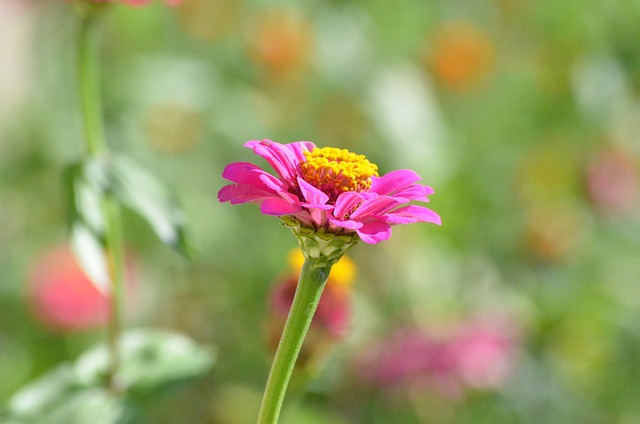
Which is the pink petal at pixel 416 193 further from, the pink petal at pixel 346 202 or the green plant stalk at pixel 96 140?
the green plant stalk at pixel 96 140

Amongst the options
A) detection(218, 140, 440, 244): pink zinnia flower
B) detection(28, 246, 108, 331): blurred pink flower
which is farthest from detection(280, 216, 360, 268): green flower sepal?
detection(28, 246, 108, 331): blurred pink flower

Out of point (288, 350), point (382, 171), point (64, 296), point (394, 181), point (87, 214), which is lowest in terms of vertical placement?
point (288, 350)

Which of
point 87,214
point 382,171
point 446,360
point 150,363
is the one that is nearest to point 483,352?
point 446,360

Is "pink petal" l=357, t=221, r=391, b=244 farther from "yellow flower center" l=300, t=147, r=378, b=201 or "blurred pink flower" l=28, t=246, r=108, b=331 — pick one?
"blurred pink flower" l=28, t=246, r=108, b=331

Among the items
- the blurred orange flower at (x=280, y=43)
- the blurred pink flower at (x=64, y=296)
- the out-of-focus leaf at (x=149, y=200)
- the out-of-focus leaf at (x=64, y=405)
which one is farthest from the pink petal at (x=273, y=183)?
the blurred orange flower at (x=280, y=43)

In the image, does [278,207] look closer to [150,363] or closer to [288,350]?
[288,350]
